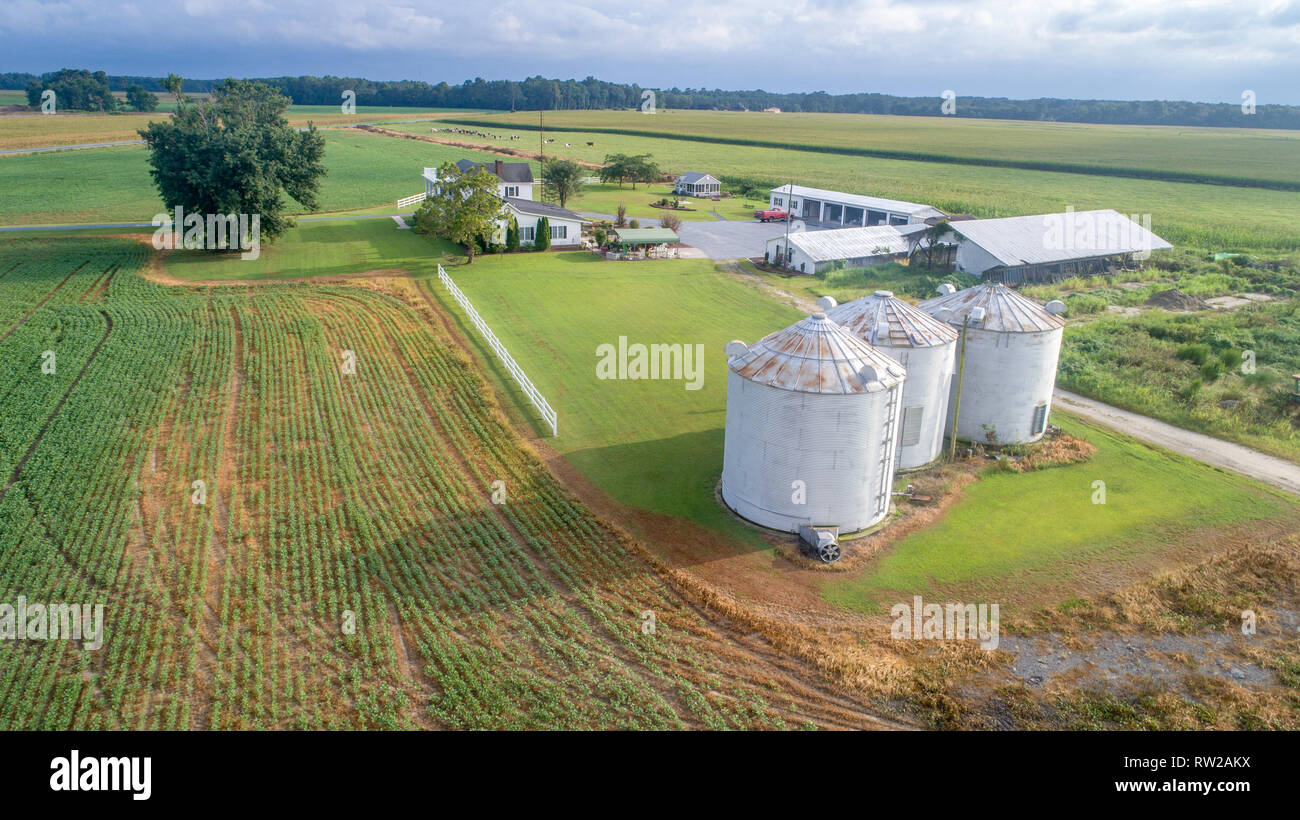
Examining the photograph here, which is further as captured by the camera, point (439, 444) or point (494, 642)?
point (439, 444)

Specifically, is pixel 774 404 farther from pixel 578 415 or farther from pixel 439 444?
pixel 439 444

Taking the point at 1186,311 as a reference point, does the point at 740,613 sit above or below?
below

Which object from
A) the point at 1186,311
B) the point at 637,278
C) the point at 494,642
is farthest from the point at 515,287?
the point at 1186,311

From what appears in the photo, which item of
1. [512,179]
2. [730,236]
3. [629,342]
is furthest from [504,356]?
[512,179]

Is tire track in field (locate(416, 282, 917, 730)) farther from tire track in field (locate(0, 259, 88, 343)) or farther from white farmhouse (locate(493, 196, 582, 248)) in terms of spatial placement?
white farmhouse (locate(493, 196, 582, 248))

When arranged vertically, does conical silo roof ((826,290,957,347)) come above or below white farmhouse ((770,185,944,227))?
below

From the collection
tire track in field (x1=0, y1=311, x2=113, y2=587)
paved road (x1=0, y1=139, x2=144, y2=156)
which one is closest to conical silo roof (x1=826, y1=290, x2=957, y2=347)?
tire track in field (x1=0, y1=311, x2=113, y2=587)

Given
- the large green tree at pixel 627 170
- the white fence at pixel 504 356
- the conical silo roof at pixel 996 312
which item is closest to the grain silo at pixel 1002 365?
the conical silo roof at pixel 996 312
